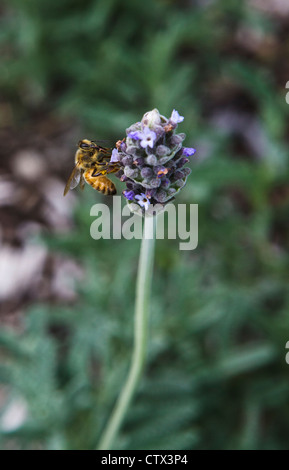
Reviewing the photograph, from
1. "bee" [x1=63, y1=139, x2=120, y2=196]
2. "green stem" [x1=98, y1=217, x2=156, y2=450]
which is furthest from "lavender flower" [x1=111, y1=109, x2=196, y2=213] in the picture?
"bee" [x1=63, y1=139, x2=120, y2=196]

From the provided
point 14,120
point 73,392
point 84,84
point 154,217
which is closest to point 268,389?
point 73,392

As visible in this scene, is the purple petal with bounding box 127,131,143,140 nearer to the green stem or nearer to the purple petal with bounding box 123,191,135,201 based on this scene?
the purple petal with bounding box 123,191,135,201

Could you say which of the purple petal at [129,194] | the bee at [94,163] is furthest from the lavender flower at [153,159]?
the bee at [94,163]

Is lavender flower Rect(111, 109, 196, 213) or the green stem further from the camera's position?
the green stem

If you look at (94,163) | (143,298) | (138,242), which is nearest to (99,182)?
(94,163)

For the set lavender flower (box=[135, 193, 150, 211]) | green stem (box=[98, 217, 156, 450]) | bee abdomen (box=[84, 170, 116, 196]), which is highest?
bee abdomen (box=[84, 170, 116, 196])

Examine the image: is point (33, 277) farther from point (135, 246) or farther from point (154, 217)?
point (154, 217)
